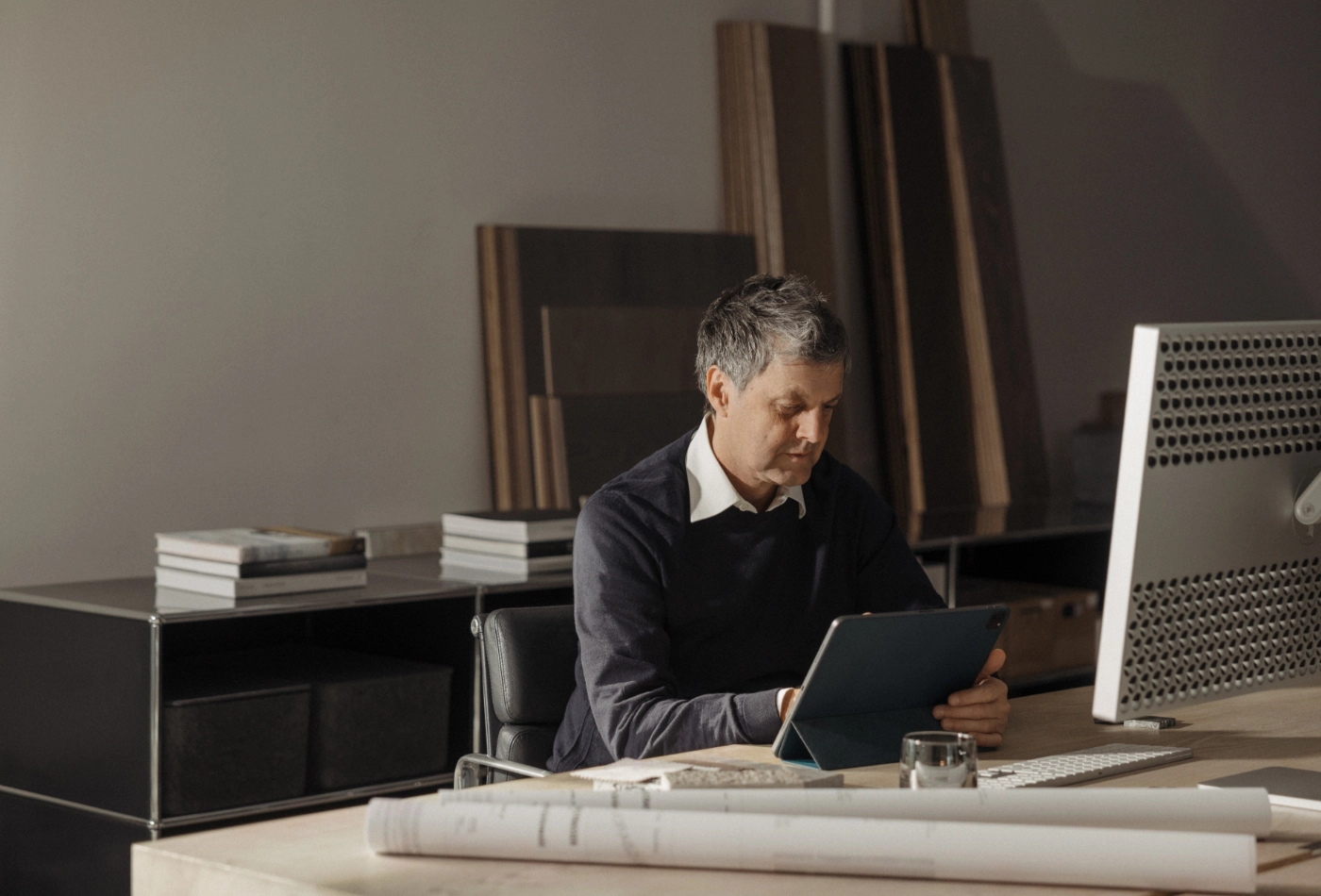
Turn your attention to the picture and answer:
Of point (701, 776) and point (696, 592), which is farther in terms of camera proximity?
point (696, 592)

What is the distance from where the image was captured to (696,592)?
241 cm

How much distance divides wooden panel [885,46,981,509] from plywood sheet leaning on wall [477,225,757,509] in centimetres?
98

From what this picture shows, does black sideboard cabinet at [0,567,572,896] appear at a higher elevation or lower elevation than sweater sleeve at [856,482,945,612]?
lower

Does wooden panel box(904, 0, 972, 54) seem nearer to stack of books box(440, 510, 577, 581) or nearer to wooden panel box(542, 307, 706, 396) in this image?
wooden panel box(542, 307, 706, 396)

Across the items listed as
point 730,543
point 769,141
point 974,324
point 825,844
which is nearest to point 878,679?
point 825,844

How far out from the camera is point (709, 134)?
4.74 meters

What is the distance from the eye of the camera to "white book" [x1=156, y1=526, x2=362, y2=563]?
3090mm

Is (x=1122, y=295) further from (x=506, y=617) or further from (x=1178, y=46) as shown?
(x=506, y=617)

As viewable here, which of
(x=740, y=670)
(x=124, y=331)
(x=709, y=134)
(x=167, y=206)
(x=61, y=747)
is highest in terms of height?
(x=709, y=134)

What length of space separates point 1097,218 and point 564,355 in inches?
103

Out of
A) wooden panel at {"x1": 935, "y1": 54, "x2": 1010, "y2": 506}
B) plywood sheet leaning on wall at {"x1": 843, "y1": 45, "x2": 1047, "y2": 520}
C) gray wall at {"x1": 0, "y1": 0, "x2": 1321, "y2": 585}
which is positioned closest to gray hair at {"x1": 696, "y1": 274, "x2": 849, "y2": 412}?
gray wall at {"x1": 0, "y1": 0, "x2": 1321, "y2": 585}

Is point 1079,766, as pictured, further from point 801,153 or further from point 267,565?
point 801,153

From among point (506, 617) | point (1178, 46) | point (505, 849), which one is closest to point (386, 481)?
A: point (506, 617)

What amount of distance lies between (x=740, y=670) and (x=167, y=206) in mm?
1947
